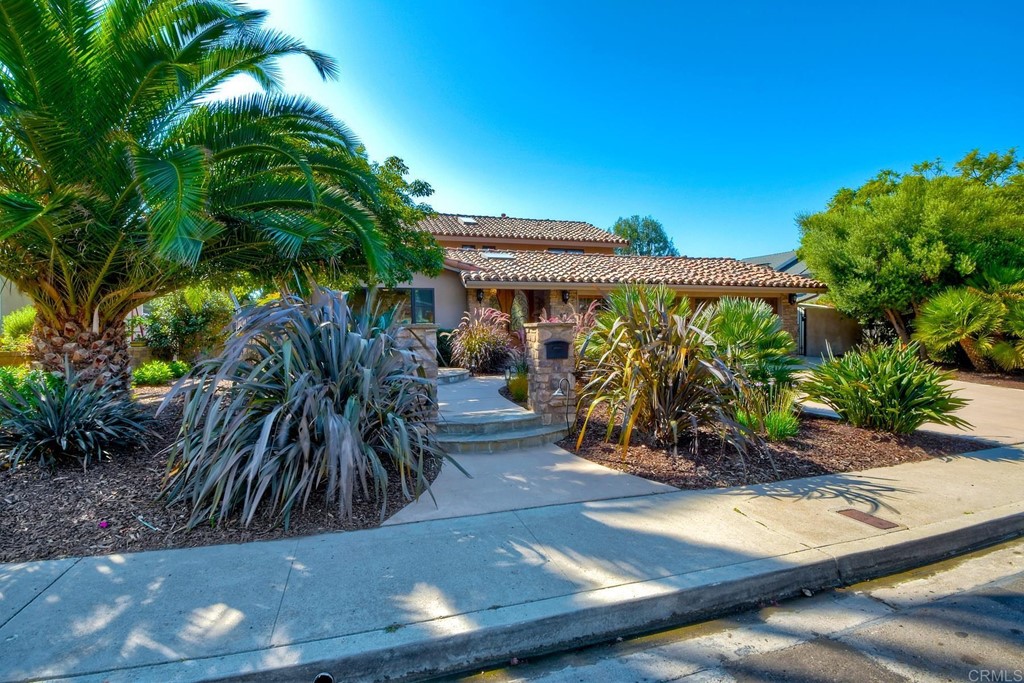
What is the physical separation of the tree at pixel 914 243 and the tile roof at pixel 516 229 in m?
11.3

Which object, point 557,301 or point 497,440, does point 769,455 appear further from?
point 557,301

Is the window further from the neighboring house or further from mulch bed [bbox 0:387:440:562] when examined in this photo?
Answer: the neighboring house

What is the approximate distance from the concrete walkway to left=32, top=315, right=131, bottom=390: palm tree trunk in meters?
4.55

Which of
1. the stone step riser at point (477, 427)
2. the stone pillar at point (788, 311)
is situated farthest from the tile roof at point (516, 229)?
the stone step riser at point (477, 427)

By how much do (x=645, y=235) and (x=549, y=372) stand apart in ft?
191

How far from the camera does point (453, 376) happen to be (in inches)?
448

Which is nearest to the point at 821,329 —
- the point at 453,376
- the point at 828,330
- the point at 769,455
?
the point at 828,330

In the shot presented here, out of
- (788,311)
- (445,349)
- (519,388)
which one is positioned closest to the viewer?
(519,388)

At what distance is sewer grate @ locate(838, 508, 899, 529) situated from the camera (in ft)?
13.7

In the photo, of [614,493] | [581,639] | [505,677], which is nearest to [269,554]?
[505,677]

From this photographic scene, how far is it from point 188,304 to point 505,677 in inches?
565

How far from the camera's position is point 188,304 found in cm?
1369

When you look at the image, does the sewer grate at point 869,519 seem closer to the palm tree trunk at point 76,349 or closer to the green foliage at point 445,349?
the palm tree trunk at point 76,349

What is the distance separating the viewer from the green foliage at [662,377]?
5879 millimetres
